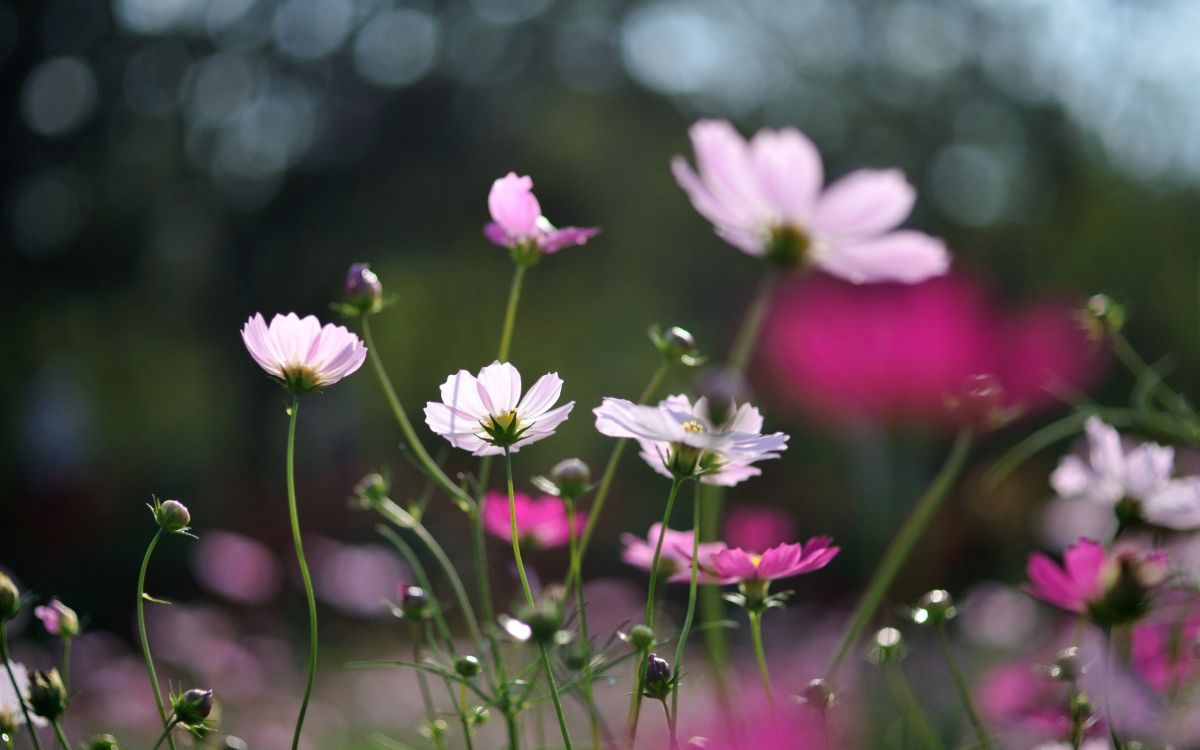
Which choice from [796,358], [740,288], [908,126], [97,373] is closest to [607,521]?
[796,358]

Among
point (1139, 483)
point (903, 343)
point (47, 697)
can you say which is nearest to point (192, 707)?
point (47, 697)

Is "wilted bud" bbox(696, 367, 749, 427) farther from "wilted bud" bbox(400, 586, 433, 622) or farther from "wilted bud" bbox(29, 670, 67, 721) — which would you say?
"wilted bud" bbox(29, 670, 67, 721)

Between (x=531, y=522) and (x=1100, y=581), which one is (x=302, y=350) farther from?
(x=1100, y=581)

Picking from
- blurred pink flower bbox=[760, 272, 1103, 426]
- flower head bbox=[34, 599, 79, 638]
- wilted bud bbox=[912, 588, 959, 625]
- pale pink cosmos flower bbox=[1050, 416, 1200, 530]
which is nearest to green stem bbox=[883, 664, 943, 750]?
wilted bud bbox=[912, 588, 959, 625]

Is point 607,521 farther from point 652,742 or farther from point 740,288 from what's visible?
point 652,742

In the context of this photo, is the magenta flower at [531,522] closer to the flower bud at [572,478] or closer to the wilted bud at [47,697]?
the flower bud at [572,478]

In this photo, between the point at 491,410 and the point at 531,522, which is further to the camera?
the point at 531,522
